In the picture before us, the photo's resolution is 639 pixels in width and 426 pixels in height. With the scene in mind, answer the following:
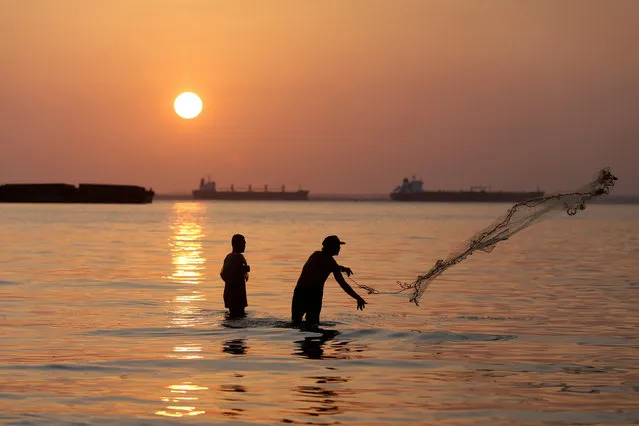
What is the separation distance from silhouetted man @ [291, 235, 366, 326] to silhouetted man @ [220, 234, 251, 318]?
135 centimetres

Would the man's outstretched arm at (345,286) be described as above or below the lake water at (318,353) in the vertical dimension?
above

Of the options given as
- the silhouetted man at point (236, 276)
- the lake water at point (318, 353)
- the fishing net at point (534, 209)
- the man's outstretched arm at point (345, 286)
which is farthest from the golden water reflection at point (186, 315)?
the fishing net at point (534, 209)

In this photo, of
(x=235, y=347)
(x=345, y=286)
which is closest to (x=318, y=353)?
(x=235, y=347)

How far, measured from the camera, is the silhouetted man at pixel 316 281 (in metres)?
22.8

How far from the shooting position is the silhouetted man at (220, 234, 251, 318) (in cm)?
2430

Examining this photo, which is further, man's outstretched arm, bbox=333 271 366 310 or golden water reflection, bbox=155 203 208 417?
man's outstretched arm, bbox=333 271 366 310

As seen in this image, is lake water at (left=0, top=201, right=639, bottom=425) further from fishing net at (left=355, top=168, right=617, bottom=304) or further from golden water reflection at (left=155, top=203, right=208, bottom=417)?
fishing net at (left=355, top=168, right=617, bottom=304)

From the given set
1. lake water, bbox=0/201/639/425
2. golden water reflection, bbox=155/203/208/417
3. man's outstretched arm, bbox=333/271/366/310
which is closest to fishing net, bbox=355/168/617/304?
man's outstretched arm, bbox=333/271/366/310

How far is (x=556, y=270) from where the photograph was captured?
48.5m

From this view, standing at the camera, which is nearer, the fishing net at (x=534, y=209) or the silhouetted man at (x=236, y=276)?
the fishing net at (x=534, y=209)

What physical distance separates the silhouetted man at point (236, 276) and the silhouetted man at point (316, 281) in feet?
4.42

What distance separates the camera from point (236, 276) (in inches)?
985

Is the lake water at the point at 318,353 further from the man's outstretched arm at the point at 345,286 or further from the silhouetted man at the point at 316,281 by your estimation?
the man's outstretched arm at the point at 345,286

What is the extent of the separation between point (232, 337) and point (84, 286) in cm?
1519
